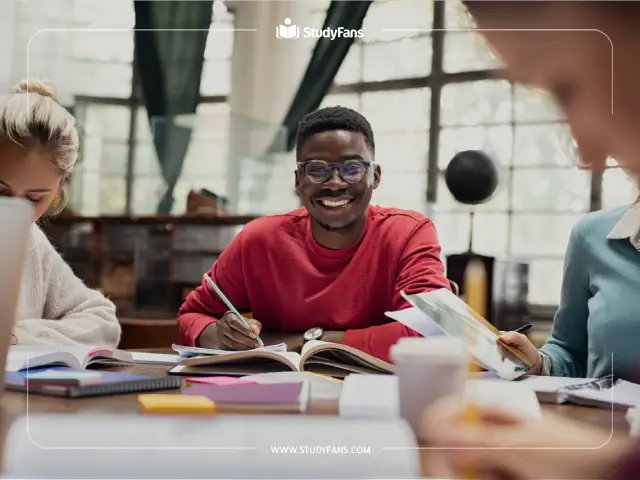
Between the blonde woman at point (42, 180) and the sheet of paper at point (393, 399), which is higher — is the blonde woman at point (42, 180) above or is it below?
above

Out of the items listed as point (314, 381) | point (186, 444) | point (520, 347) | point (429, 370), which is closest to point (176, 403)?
point (186, 444)

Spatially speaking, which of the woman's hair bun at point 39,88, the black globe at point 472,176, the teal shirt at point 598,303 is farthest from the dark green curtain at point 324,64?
the teal shirt at point 598,303

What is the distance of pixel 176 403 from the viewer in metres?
0.79

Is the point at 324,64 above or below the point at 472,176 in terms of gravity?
above

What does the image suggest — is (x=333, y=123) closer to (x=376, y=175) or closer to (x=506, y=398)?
(x=376, y=175)

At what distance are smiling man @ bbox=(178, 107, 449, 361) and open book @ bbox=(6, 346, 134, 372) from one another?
22 centimetres

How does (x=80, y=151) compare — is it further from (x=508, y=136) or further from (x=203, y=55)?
(x=508, y=136)

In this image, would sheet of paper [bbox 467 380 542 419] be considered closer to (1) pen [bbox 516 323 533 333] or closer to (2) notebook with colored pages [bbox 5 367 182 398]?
(1) pen [bbox 516 323 533 333]

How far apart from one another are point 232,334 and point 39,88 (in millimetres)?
482

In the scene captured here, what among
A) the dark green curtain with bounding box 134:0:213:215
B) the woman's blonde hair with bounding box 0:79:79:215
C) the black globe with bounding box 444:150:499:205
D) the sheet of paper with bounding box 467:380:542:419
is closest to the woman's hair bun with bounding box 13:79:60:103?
the woman's blonde hair with bounding box 0:79:79:215

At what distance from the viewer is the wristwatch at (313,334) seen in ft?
3.98

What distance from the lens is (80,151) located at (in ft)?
3.76

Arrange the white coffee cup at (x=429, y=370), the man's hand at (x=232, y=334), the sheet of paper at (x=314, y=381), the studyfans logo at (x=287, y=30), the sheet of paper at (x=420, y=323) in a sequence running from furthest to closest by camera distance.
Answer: the man's hand at (x=232, y=334), the studyfans logo at (x=287, y=30), the sheet of paper at (x=420, y=323), the sheet of paper at (x=314, y=381), the white coffee cup at (x=429, y=370)

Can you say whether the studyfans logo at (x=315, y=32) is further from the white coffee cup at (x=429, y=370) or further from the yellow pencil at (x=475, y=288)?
the white coffee cup at (x=429, y=370)
